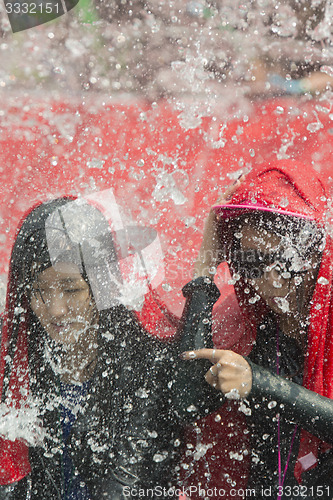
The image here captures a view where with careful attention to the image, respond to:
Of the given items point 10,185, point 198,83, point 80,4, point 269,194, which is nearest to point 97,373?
point 269,194

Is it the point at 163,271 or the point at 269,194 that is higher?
the point at 269,194

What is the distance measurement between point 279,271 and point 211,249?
11.9 inches

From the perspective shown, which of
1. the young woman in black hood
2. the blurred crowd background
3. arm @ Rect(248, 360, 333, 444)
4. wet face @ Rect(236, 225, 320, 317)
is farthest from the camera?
the blurred crowd background

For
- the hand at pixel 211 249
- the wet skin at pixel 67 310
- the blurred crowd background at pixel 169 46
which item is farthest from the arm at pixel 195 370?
the blurred crowd background at pixel 169 46

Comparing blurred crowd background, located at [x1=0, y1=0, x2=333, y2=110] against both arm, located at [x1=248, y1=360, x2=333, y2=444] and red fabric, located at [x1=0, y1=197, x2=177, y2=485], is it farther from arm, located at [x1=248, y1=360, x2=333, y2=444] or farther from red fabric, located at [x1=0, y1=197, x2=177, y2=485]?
arm, located at [x1=248, y1=360, x2=333, y2=444]

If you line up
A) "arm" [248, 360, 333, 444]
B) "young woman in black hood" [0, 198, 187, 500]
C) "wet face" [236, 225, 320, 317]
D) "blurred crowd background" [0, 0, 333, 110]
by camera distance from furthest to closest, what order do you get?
1. "blurred crowd background" [0, 0, 333, 110]
2. "young woman in black hood" [0, 198, 187, 500]
3. "wet face" [236, 225, 320, 317]
4. "arm" [248, 360, 333, 444]

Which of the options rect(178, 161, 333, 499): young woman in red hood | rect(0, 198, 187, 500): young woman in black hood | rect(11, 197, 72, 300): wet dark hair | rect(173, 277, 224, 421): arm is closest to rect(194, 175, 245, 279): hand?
rect(178, 161, 333, 499): young woman in red hood

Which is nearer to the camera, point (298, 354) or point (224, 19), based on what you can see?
point (298, 354)

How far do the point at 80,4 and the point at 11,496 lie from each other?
2.52 meters

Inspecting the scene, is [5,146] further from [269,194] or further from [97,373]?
[269,194]

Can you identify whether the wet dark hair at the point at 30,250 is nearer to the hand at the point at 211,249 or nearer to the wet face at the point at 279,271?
the hand at the point at 211,249

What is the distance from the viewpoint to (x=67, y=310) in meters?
1.57

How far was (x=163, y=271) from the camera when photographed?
2.03 metres

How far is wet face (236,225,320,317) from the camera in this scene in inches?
56.4
